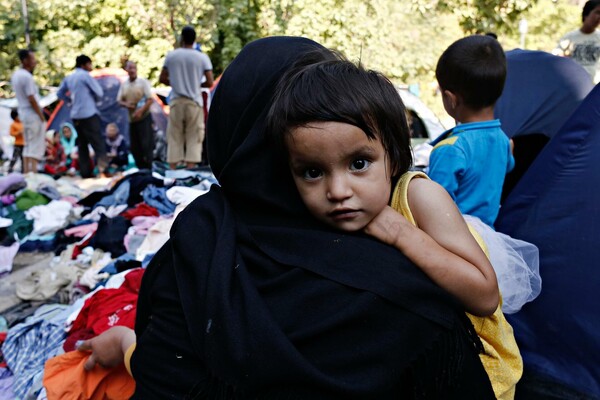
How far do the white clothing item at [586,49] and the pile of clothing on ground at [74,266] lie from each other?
392 centimetres

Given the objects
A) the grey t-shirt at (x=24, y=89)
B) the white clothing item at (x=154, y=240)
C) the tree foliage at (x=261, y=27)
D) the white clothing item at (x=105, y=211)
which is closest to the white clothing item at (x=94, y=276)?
the white clothing item at (x=154, y=240)

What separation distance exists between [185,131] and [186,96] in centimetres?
54

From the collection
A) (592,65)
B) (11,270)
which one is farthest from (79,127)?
(592,65)

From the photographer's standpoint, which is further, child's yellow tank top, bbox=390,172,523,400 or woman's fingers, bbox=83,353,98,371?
woman's fingers, bbox=83,353,98,371

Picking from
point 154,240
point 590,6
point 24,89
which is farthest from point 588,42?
point 24,89

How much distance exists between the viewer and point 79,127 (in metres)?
9.02

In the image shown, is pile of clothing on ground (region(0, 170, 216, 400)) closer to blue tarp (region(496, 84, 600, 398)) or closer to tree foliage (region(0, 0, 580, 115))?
blue tarp (region(496, 84, 600, 398))

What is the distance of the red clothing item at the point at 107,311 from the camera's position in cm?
271

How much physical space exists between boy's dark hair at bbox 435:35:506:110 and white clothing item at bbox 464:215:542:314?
0.96 m

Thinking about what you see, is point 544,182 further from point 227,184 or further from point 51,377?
point 51,377

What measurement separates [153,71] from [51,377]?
12.9 m

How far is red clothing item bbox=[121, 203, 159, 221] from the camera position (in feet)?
16.6

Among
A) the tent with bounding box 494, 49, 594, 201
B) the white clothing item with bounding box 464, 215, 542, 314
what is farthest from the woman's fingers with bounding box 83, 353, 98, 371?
the tent with bounding box 494, 49, 594, 201

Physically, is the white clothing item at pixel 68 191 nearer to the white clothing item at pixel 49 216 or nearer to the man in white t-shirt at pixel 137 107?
the white clothing item at pixel 49 216
